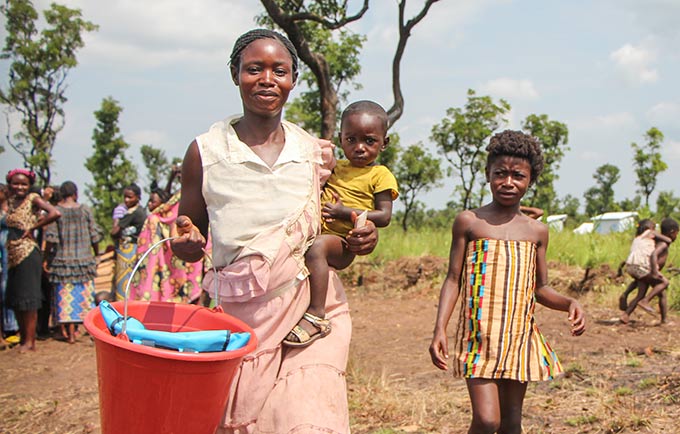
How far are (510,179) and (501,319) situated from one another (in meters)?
0.58

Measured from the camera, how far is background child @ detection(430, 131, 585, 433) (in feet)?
8.81

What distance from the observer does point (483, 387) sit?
269 cm

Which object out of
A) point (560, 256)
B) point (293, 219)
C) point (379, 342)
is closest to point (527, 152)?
point (293, 219)

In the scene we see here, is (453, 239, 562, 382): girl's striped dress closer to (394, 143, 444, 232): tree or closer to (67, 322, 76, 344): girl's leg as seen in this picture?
(67, 322, 76, 344): girl's leg

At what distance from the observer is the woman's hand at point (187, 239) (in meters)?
1.80

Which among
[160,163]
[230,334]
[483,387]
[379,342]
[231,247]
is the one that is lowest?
[379,342]

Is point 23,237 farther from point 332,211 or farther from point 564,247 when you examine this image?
point 564,247

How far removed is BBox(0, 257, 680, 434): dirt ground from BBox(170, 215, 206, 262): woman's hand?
2.41 metres

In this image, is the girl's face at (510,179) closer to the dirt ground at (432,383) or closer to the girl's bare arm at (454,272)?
the girl's bare arm at (454,272)

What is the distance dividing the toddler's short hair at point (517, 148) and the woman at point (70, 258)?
216 inches

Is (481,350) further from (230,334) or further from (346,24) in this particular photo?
(346,24)

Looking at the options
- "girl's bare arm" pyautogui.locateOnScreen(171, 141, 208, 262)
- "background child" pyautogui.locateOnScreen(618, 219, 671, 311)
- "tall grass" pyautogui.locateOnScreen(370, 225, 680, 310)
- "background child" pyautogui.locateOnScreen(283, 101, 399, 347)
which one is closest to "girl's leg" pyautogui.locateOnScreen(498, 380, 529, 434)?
"background child" pyautogui.locateOnScreen(283, 101, 399, 347)

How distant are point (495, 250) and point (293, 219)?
3.89ft

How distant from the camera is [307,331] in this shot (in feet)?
6.30
